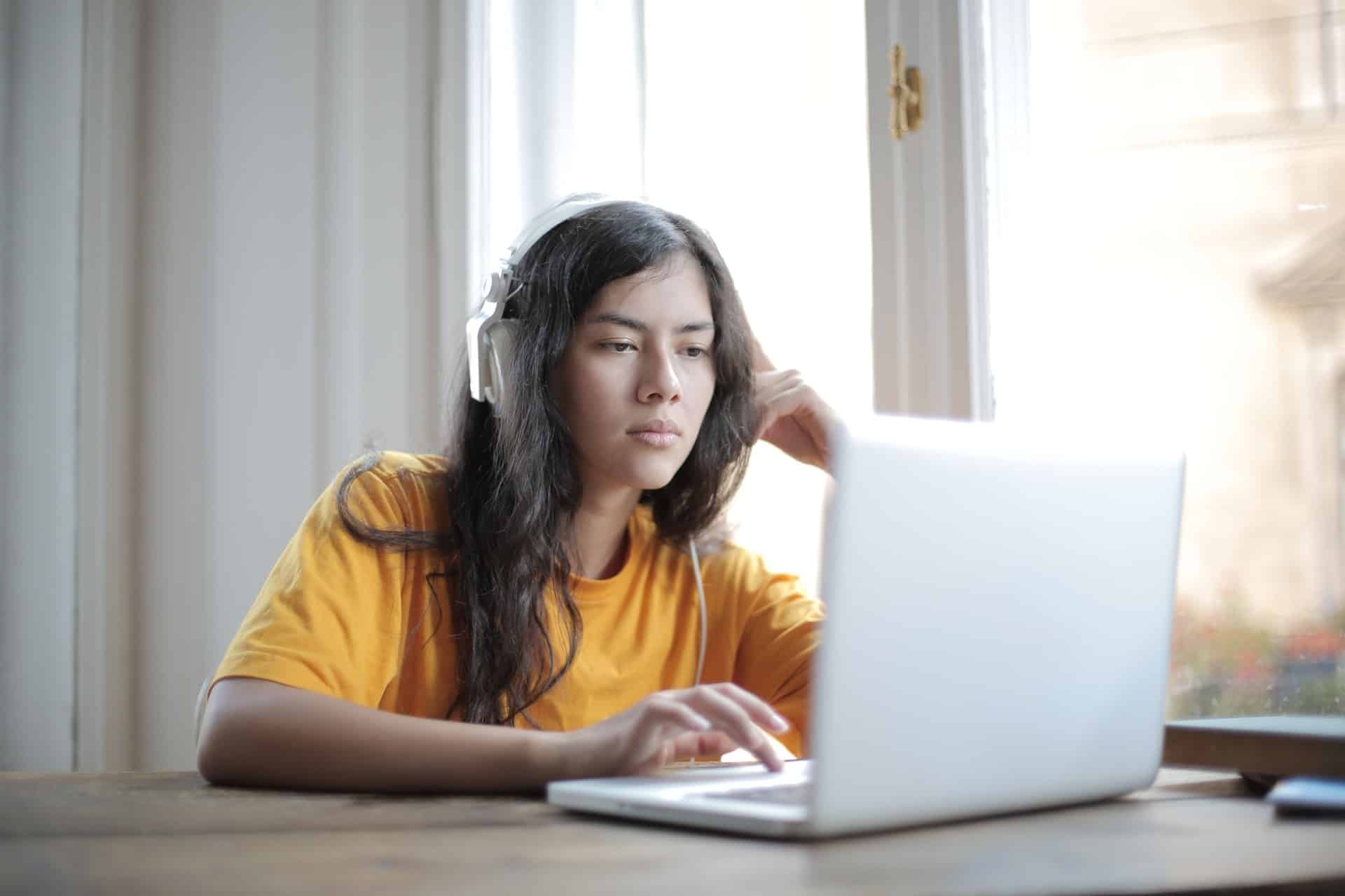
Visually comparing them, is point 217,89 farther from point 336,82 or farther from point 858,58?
point 858,58

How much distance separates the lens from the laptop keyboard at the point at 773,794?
791 mm

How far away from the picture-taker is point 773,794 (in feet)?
2.72

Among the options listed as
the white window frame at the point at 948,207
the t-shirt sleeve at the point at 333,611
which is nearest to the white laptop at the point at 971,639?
the t-shirt sleeve at the point at 333,611

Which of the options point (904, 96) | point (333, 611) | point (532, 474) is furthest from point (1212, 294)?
point (333, 611)

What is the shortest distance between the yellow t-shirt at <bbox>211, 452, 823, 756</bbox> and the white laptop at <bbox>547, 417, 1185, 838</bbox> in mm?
402

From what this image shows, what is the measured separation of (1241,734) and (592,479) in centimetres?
76

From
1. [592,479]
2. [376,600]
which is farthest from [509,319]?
[376,600]

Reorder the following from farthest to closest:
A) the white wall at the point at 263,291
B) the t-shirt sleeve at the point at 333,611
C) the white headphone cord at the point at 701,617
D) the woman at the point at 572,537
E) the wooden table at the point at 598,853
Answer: the white wall at the point at 263,291
the white headphone cord at the point at 701,617
the woman at the point at 572,537
the t-shirt sleeve at the point at 333,611
the wooden table at the point at 598,853

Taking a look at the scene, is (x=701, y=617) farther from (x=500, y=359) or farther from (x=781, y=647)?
(x=500, y=359)

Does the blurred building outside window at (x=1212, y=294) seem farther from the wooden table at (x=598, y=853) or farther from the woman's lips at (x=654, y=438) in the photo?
the wooden table at (x=598, y=853)

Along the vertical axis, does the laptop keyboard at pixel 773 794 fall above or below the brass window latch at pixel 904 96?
below

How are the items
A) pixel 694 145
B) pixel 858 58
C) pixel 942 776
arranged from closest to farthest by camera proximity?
pixel 942 776 < pixel 858 58 < pixel 694 145

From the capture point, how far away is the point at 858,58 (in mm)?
1913

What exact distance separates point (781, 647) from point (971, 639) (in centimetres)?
75
